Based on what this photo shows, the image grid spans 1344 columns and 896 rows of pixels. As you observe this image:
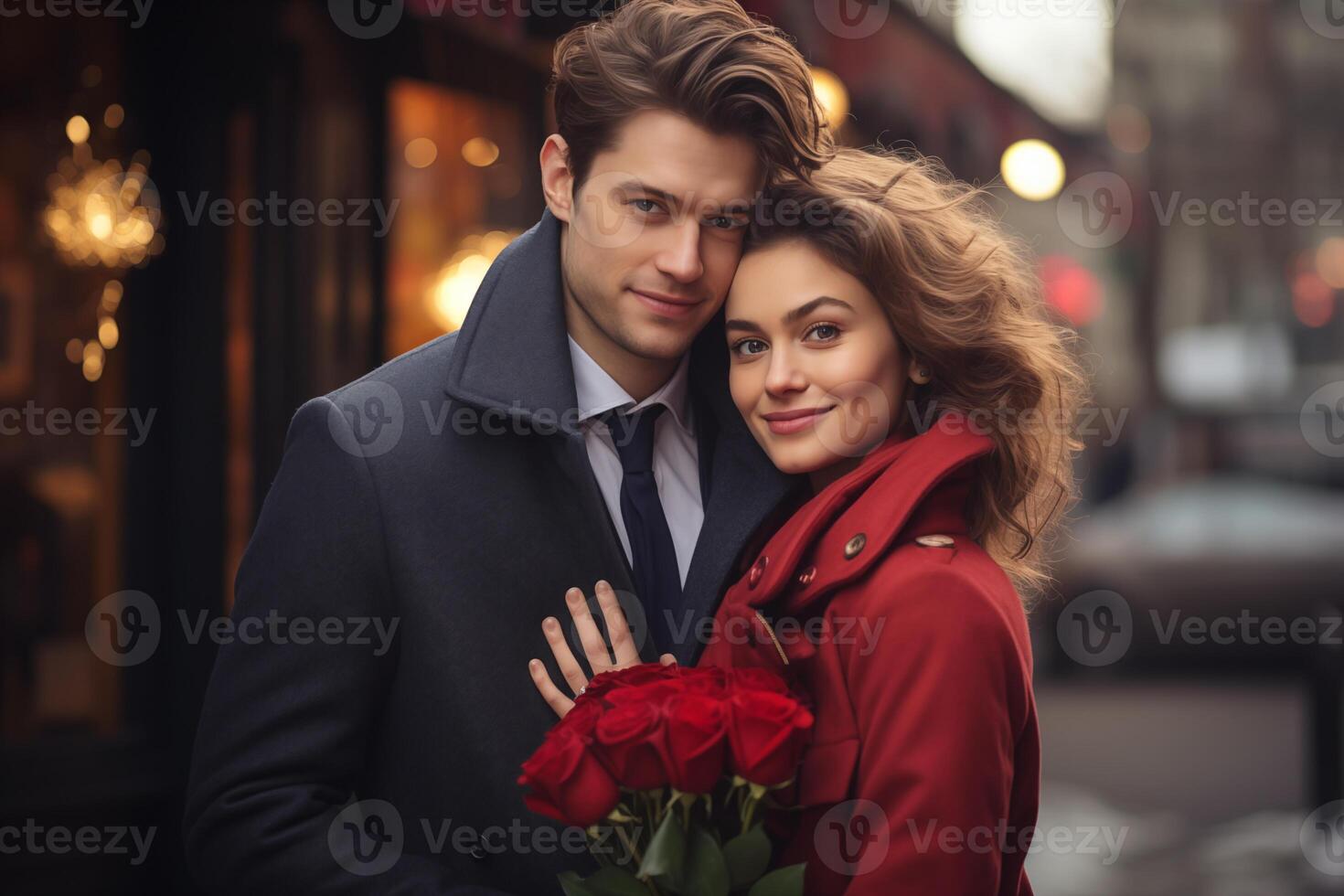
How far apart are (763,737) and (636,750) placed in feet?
0.61

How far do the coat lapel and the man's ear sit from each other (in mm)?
35

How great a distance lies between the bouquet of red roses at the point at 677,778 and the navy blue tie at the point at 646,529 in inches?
24.4

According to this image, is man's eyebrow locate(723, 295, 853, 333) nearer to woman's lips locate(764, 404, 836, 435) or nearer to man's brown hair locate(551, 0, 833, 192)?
woman's lips locate(764, 404, 836, 435)

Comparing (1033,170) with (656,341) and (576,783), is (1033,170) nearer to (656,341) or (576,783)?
(656,341)

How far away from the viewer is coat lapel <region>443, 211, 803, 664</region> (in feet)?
8.27

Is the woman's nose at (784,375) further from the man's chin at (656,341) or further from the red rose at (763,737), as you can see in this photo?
the red rose at (763,737)

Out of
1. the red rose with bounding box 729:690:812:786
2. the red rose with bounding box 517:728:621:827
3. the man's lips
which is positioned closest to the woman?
the man's lips

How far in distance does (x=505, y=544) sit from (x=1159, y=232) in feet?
87.6

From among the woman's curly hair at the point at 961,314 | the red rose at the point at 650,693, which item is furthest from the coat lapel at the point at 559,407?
the red rose at the point at 650,693

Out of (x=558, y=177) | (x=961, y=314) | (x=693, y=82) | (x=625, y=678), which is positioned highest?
(x=693, y=82)

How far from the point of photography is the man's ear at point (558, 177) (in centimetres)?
280

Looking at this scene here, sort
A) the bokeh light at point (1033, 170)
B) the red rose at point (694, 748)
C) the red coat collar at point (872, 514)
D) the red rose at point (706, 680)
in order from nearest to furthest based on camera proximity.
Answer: the red rose at point (694, 748), the red rose at point (706, 680), the red coat collar at point (872, 514), the bokeh light at point (1033, 170)

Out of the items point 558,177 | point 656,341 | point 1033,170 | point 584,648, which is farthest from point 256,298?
point 1033,170

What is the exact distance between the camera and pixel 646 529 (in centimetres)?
267
